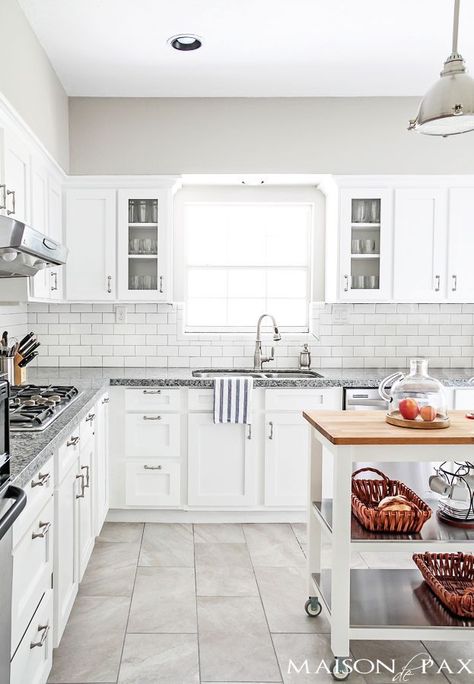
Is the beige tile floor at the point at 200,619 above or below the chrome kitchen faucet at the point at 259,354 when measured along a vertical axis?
below

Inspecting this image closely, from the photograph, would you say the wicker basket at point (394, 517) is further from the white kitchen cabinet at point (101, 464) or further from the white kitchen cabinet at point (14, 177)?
the white kitchen cabinet at point (14, 177)

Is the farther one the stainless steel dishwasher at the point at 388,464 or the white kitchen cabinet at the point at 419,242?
the white kitchen cabinet at the point at 419,242

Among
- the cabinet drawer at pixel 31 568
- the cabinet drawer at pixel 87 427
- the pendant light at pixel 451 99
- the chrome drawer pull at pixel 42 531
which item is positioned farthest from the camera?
the cabinet drawer at pixel 87 427

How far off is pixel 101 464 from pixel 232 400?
89cm

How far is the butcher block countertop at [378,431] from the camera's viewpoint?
216 cm

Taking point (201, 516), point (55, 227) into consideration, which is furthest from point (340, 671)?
point (55, 227)

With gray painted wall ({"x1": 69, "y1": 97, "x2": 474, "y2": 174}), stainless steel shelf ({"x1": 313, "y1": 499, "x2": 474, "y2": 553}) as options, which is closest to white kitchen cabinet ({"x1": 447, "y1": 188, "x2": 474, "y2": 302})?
gray painted wall ({"x1": 69, "y1": 97, "x2": 474, "y2": 174})

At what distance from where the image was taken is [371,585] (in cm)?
252

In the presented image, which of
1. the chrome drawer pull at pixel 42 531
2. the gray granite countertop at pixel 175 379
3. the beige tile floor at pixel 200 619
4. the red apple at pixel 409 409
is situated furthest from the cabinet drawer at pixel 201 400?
the chrome drawer pull at pixel 42 531

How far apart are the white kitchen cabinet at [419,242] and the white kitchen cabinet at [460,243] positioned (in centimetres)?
5

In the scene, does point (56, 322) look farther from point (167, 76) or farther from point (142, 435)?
point (167, 76)

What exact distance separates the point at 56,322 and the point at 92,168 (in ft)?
3.75

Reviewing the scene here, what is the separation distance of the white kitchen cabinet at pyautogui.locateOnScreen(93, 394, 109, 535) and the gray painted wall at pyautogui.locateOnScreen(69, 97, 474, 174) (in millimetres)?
1724

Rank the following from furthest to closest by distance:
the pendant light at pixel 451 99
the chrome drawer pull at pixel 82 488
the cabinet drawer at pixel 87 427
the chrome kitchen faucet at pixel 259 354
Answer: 1. the chrome kitchen faucet at pixel 259 354
2. the cabinet drawer at pixel 87 427
3. the chrome drawer pull at pixel 82 488
4. the pendant light at pixel 451 99
